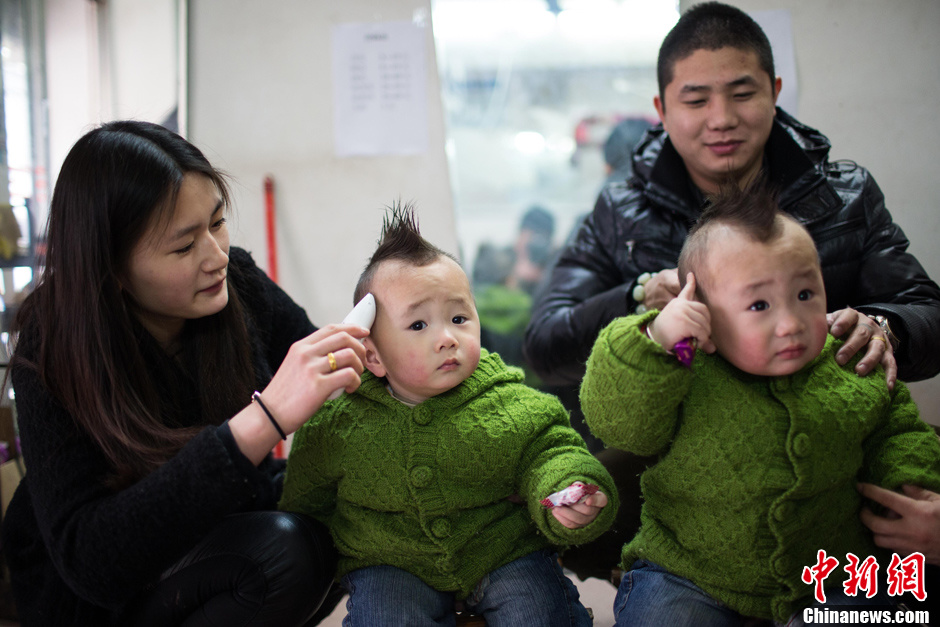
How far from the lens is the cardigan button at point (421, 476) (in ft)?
3.82

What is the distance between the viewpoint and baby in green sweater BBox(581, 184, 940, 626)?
1062 mm

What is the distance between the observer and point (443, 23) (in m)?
2.42

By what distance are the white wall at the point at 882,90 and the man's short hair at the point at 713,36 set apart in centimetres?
76

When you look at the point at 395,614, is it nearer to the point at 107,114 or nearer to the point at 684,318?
the point at 684,318

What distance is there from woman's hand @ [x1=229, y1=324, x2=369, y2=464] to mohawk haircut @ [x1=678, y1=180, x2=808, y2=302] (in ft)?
1.84

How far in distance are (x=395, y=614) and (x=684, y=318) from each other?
64cm

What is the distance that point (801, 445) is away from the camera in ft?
3.47

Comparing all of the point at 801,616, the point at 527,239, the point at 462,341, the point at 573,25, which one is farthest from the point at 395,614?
the point at 573,25

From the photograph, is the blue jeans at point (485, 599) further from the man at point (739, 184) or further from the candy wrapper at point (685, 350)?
the candy wrapper at point (685, 350)

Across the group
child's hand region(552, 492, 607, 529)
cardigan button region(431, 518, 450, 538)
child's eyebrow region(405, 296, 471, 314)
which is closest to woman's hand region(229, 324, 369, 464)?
child's eyebrow region(405, 296, 471, 314)

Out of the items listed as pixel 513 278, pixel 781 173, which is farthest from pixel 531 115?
pixel 781 173

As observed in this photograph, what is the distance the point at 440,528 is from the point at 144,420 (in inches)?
20.3

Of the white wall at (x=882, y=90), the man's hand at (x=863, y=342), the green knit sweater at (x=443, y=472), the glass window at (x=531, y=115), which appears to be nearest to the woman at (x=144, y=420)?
the green knit sweater at (x=443, y=472)

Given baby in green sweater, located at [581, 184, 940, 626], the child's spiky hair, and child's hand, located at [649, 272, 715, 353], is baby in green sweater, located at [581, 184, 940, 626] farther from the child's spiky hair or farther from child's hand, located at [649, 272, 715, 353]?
the child's spiky hair
